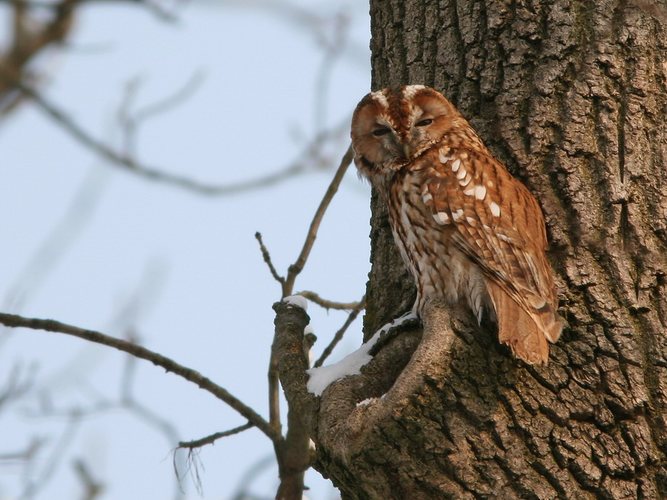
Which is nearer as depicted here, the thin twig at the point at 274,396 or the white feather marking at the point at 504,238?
the white feather marking at the point at 504,238

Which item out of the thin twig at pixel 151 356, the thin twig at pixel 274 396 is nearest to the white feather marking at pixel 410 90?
the thin twig at pixel 274 396

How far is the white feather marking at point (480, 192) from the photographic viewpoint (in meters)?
3.05

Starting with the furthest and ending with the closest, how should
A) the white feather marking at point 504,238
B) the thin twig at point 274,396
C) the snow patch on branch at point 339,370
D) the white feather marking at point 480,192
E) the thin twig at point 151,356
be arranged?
the thin twig at point 274,396, the thin twig at point 151,356, the white feather marking at point 480,192, the white feather marking at point 504,238, the snow patch on branch at point 339,370

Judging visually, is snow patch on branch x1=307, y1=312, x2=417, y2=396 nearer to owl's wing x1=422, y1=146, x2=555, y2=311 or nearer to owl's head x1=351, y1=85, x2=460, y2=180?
owl's wing x1=422, y1=146, x2=555, y2=311

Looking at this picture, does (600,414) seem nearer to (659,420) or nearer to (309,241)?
(659,420)

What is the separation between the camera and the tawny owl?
272cm

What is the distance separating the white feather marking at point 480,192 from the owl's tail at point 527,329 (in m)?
0.42

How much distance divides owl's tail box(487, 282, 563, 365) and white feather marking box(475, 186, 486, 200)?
1.39ft

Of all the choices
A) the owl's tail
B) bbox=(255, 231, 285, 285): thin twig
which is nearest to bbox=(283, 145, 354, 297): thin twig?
bbox=(255, 231, 285, 285): thin twig

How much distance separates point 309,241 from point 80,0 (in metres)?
1.45

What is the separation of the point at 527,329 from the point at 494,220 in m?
0.57

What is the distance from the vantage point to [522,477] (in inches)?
92.3

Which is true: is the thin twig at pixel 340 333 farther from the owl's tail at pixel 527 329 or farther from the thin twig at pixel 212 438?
the owl's tail at pixel 527 329

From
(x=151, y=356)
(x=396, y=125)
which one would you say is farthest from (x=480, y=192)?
(x=151, y=356)
